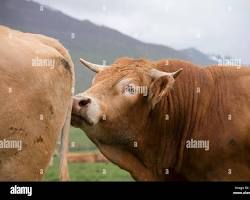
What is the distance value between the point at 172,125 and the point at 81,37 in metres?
0.54

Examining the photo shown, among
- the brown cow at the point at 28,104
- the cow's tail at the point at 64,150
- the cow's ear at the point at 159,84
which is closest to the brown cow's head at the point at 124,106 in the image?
the cow's ear at the point at 159,84

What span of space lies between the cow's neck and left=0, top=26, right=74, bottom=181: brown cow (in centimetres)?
65

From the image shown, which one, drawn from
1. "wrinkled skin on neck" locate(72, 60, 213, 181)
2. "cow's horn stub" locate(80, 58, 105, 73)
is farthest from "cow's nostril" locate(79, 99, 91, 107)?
"cow's horn stub" locate(80, 58, 105, 73)

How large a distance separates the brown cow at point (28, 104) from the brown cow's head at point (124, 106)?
42cm

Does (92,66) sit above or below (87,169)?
above

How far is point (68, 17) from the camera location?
243cm

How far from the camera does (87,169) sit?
2.64 meters

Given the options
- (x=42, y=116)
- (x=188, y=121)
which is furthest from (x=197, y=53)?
(x=42, y=116)

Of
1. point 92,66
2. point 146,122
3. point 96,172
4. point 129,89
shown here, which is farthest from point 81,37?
point 96,172

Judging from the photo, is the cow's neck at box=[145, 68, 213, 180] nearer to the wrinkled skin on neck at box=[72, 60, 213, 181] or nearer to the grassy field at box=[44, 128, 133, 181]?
the wrinkled skin on neck at box=[72, 60, 213, 181]

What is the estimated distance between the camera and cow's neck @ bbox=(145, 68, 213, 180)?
259cm

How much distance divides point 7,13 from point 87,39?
1.16 ft

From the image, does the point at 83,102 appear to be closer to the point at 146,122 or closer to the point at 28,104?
the point at 146,122
